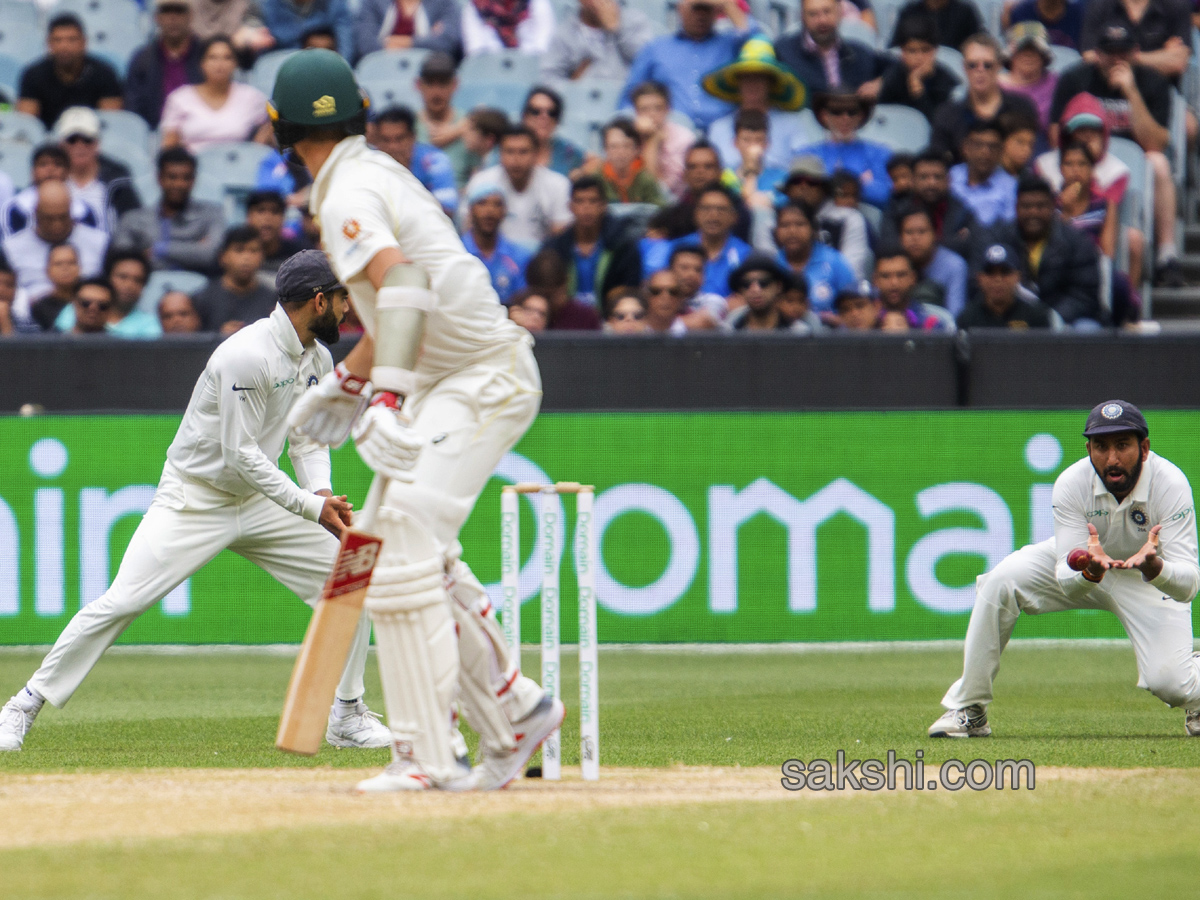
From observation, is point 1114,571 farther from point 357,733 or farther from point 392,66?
point 392,66

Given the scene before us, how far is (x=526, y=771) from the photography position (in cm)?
636

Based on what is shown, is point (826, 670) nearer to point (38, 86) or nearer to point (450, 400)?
point (450, 400)

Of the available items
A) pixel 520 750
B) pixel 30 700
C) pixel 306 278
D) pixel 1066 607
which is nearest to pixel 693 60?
pixel 1066 607

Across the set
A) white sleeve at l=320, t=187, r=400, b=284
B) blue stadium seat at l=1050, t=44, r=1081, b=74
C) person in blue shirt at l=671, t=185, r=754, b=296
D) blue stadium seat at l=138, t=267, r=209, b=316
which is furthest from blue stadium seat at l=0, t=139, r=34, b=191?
white sleeve at l=320, t=187, r=400, b=284

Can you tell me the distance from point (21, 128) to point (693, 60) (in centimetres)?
589

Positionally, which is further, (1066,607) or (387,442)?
(1066,607)

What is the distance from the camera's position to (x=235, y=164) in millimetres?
15000

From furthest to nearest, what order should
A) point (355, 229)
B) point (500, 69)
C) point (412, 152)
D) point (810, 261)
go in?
point (500, 69)
point (412, 152)
point (810, 261)
point (355, 229)

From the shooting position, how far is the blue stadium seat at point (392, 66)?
15750 mm

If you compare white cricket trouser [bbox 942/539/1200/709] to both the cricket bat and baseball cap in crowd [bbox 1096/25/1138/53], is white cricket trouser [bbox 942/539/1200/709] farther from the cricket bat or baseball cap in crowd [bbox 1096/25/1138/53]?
baseball cap in crowd [bbox 1096/25/1138/53]

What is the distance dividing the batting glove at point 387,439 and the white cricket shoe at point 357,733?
265 centimetres

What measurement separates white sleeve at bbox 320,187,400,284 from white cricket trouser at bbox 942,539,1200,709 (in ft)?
12.1

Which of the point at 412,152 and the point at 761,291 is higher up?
the point at 412,152

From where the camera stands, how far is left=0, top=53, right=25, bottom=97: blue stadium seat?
16859 millimetres
